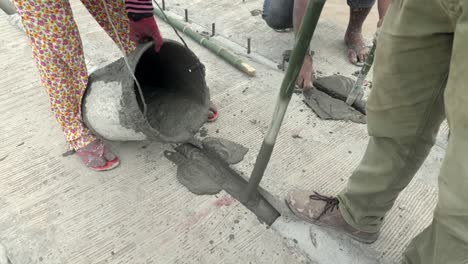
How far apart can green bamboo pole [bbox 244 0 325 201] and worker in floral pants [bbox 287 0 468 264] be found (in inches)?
9.5

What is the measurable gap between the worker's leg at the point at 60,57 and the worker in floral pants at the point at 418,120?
49.8 inches

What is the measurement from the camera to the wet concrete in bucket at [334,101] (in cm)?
225

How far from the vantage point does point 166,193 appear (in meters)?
1.78

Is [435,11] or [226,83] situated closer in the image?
[435,11]

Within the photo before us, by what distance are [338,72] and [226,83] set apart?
0.84 meters

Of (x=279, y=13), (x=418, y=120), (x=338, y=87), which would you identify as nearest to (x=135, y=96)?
(x=418, y=120)

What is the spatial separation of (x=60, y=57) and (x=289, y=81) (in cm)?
101

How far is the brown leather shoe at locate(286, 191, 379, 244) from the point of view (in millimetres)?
1576

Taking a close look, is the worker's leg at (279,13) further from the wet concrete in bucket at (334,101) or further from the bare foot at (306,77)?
the wet concrete in bucket at (334,101)

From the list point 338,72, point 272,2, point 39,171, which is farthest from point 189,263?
point 272,2

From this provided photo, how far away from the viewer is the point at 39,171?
6.01ft

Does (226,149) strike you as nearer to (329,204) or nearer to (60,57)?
(329,204)

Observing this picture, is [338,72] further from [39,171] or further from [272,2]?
[39,171]

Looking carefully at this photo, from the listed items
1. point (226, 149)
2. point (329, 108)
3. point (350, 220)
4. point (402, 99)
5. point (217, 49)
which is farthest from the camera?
point (217, 49)
